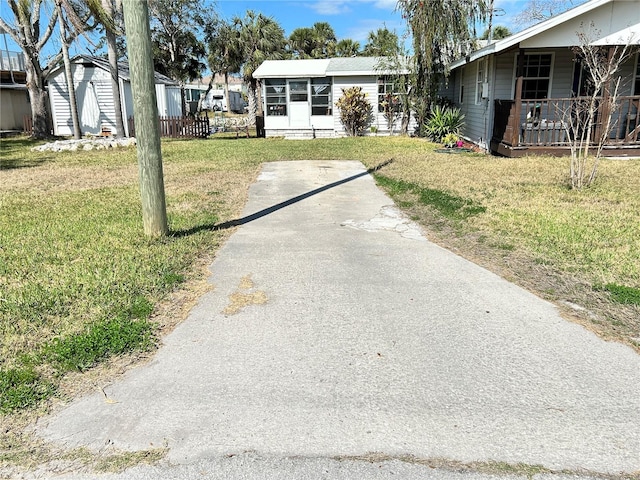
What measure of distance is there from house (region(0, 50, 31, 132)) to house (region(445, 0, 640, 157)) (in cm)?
2410

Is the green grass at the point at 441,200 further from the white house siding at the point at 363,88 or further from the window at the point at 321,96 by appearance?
the window at the point at 321,96

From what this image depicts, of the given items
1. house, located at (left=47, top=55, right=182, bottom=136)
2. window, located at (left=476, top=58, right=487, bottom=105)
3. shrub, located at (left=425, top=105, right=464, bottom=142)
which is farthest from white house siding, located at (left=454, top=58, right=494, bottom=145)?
house, located at (left=47, top=55, right=182, bottom=136)

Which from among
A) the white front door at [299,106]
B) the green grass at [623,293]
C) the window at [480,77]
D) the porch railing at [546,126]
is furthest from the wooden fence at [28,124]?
the green grass at [623,293]

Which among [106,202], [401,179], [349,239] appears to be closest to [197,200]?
[106,202]

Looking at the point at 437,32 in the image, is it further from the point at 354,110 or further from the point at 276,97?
the point at 276,97

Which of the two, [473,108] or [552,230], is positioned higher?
[473,108]

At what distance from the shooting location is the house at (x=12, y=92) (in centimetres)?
2759

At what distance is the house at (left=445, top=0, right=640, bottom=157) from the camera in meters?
12.5

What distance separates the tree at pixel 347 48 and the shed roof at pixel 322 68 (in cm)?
1927

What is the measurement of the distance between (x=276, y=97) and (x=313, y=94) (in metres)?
1.66

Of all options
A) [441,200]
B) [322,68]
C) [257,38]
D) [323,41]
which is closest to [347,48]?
[323,41]

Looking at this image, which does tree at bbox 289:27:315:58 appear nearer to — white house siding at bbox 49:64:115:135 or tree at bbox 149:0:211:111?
tree at bbox 149:0:211:111

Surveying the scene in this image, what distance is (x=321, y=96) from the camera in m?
22.3

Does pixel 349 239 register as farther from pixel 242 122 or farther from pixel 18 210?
pixel 242 122
